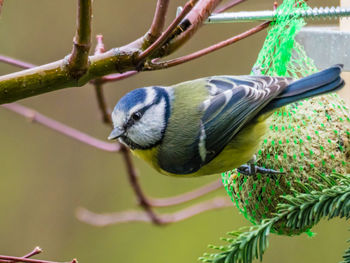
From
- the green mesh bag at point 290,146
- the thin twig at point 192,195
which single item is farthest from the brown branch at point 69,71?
the thin twig at point 192,195

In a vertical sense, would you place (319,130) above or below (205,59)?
below

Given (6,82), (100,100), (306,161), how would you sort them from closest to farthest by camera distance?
(6,82) < (306,161) < (100,100)

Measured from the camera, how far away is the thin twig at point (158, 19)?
1221 mm

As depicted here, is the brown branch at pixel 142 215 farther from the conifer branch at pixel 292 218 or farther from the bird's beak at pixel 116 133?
the conifer branch at pixel 292 218

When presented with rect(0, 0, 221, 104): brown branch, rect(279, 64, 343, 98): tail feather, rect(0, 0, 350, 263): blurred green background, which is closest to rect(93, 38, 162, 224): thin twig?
rect(0, 0, 221, 104): brown branch

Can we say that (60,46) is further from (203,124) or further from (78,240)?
(203,124)

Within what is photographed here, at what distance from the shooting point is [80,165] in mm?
3754

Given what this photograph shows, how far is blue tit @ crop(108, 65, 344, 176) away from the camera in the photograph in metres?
1.66

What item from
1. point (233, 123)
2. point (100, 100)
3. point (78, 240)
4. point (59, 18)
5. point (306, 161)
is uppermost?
point (59, 18)

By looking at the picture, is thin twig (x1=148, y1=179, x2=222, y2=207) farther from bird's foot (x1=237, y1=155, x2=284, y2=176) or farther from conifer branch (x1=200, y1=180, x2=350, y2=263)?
conifer branch (x1=200, y1=180, x2=350, y2=263)

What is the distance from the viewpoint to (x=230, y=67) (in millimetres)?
3719

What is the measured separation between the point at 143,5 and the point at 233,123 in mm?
2265

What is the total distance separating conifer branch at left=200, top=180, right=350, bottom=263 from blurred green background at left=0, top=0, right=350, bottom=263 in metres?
2.45

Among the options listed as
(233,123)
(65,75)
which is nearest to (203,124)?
(233,123)
